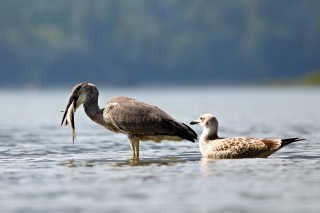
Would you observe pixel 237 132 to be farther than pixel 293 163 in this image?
Yes

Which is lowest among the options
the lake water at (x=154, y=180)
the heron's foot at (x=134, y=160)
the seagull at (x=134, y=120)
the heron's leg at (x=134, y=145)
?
the lake water at (x=154, y=180)

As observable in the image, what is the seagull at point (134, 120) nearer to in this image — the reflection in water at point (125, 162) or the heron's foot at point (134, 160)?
the heron's foot at point (134, 160)

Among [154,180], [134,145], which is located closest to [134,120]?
[134,145]

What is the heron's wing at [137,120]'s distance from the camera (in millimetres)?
18781

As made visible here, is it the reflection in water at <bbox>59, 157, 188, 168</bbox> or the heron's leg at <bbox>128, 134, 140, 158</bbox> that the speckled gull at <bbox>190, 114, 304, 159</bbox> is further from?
the heron's leg at <bbox>128, 134, 140, 158</bbox>

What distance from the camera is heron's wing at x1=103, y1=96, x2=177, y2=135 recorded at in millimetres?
18781

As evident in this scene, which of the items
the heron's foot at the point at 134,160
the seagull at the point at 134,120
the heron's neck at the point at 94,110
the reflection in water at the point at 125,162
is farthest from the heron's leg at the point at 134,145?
the heron's neck at the point at 94,110

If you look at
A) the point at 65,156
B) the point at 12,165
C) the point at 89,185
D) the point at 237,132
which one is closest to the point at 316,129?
the point at 237,132

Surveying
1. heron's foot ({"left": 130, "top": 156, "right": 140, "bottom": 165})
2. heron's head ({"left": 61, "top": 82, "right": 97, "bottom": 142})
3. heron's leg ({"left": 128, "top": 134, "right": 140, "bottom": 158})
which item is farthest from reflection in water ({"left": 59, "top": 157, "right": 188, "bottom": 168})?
heron's head ({"left": 61, "top": 82, "right": 97, "bottom": 142})

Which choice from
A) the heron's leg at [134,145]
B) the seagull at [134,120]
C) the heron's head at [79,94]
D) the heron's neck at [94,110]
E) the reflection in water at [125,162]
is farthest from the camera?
the heron's head at [79,94]

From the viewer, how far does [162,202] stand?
12.2m

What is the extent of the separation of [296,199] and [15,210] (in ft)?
12.8

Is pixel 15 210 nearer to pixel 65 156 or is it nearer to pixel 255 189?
pixel 255 189

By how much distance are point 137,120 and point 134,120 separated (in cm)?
7
